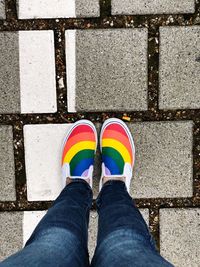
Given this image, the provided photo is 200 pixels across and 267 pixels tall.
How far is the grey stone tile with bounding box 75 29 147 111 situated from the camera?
155 centimetres

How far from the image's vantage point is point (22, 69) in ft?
5.11

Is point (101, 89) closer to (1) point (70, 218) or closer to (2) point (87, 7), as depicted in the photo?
(2) point (87, 7)

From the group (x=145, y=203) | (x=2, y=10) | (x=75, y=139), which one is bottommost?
(x=145, y=203)

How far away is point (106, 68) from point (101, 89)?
78mm

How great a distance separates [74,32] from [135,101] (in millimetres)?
331

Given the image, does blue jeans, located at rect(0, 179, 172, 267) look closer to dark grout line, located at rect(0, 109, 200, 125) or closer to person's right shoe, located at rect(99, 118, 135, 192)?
person's right shoe, located at rect(99, 118, 135, 192)

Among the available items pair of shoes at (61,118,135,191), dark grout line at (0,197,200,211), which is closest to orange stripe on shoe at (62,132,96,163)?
pair of shoes at (61,118,135,191)

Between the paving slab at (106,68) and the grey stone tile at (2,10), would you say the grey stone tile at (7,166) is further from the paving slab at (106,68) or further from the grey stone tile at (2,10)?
the grey stone tile at (2,10)

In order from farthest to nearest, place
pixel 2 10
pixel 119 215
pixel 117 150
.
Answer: pixel 117 150 → pixel 2 10 → pixel 119 215

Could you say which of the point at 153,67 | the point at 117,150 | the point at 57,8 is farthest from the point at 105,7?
the point at 117,150

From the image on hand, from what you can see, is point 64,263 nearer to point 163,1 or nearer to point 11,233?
point 11,233

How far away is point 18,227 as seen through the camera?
166 centimetres

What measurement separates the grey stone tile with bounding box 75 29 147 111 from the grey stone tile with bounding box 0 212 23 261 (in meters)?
0.49

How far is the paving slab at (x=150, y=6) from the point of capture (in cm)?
153
